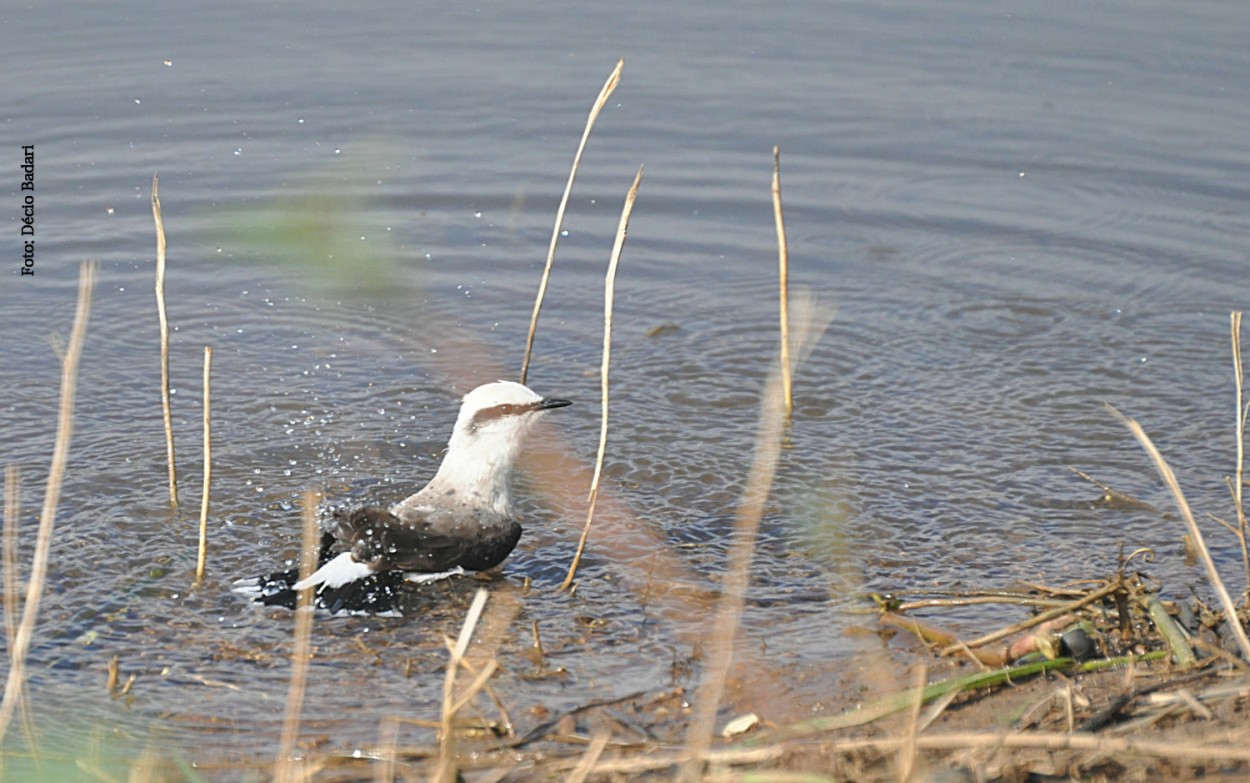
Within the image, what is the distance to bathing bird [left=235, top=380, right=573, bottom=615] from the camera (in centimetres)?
665

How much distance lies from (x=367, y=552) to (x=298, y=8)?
9610 millimetres

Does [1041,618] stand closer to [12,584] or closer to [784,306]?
[784,306]

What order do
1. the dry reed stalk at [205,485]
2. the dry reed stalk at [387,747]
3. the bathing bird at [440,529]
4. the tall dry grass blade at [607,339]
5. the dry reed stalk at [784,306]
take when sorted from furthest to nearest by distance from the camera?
the dry reed stalk at [784,306] < the bathing bird at [440,529] < the dry reed stalk at [205,485] < the tall dry grass blade at [607,339] < the dry reed stalk at [387,747]

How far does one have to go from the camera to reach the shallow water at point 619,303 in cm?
661

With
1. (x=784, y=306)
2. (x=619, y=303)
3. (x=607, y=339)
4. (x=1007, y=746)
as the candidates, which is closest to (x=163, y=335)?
(x=607, y=339)

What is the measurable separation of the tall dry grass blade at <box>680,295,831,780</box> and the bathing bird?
100cm

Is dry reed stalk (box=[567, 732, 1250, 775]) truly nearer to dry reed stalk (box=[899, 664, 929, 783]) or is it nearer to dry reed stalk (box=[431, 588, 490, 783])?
dry reed stalk (box=[899, 664, 929, 783])

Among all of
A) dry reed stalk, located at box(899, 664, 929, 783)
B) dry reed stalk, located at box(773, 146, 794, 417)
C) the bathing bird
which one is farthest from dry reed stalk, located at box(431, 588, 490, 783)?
dry reed stalk, located at box(773, 146, 794, 417)

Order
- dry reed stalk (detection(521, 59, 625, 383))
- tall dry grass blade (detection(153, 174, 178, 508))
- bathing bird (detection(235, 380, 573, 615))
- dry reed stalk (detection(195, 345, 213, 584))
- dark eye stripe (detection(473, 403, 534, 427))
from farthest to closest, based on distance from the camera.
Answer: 1. dark eye stripe (detection(473, 403, 534, 427))
2. bathing bird (detection(235, 380, 573, 615))
3. dry reed stalk (detection(521, 59, 625, 383))
4. dry reed stalk (detection(195, 345, 213, 584))
5. tall dry grass blade (detection(153, 174, 178, 508))

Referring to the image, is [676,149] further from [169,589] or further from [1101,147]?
[169,589]

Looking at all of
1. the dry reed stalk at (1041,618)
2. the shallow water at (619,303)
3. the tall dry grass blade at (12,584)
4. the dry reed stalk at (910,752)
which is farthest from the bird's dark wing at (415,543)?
the dry reed stalk at (910,752)

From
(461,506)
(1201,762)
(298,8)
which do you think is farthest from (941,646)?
(298,8)

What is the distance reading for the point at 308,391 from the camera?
357 inches

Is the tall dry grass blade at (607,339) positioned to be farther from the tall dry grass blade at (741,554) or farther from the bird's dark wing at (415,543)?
the tall dry grass blade at (741,554)
